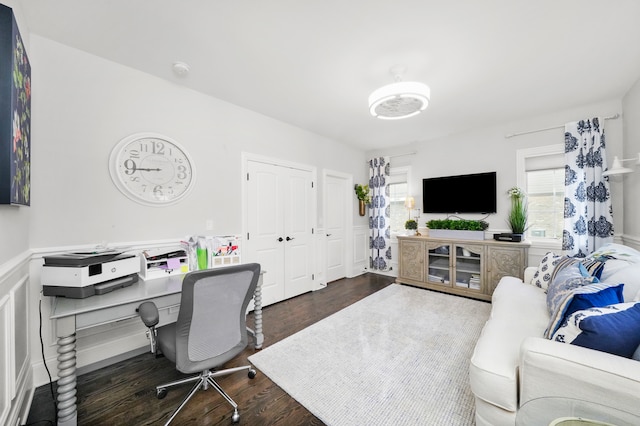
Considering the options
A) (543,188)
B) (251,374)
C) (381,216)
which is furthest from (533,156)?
(251,374)

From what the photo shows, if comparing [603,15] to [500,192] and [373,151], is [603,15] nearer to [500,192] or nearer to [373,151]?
[500,192]

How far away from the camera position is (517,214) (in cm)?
347

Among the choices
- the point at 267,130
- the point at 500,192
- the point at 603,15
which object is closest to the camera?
the point at 603,15

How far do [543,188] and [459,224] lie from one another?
3.86ft

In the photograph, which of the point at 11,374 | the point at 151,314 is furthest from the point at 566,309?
the point at 11,374

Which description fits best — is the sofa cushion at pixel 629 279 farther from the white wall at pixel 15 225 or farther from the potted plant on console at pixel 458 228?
the white wall at pixel 15 225

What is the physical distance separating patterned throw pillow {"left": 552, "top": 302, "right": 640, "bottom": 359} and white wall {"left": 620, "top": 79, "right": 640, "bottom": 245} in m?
2.30

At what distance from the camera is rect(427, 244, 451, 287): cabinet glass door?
12.8ft

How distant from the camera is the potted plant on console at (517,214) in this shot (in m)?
3.45

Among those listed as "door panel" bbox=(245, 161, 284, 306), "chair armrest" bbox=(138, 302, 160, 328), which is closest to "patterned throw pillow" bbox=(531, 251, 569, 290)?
"door panel" bbox=(245, 161, 284, 306)

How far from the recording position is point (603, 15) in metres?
1.69

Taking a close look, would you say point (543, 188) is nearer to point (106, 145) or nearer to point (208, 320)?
point (208, 320)

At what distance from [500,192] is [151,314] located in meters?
4.48

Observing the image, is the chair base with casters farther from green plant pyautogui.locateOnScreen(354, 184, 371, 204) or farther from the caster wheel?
green plant pyautogui.locateOnScreen(354, 184, 371, 204)
